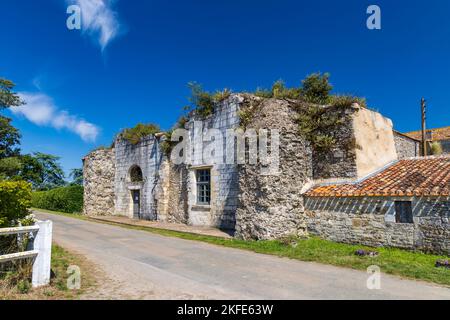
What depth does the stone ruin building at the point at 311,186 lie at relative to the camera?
898 centimetres

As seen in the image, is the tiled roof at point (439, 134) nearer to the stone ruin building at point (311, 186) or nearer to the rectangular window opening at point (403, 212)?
the stone ruin building at point (311, 186)

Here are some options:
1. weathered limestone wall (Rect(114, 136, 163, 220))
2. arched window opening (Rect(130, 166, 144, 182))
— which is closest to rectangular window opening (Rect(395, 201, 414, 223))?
weathered limestone wall (Rect(114, 136, 163, 220))

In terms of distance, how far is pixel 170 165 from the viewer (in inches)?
696

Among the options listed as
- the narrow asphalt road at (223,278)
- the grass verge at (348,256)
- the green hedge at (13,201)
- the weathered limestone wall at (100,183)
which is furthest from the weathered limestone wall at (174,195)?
the green hedge at (13,201)

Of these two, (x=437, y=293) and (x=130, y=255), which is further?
(x=130, y=255)

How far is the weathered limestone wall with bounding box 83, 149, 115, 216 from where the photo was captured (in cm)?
2231

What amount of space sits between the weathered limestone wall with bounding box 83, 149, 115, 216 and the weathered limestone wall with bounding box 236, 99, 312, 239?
13356 mm

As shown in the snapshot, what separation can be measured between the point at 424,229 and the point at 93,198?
20028 mm

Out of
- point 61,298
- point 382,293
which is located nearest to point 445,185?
point 382,293

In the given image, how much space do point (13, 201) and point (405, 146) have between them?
20.5 m

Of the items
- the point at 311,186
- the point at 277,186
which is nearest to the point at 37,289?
the point at 277,186

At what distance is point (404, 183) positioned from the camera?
9.73m

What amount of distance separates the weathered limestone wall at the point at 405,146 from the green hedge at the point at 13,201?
59.6ft
